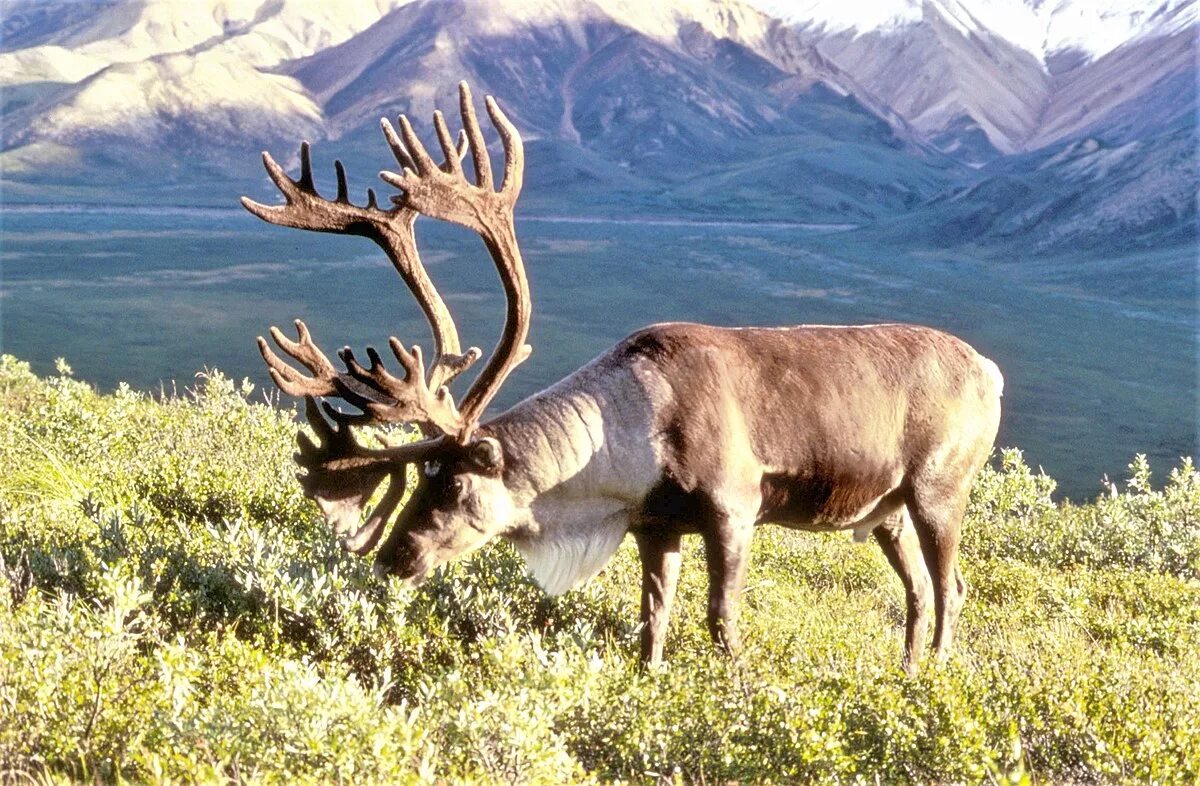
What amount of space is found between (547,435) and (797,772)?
6.85 ft

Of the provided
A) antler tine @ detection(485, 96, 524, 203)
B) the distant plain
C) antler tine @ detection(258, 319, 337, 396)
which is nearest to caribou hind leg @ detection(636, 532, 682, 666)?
antler tine @ detection(258, 319, 337, 396)

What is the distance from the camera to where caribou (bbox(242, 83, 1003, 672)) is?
19.4 feet

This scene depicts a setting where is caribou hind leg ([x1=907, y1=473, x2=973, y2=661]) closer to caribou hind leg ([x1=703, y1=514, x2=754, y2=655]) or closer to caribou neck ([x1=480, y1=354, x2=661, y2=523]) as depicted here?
caribou hind leg ([x1=703, y1=514, x2=754, y2=655])

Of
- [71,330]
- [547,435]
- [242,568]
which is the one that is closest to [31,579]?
[242,568]

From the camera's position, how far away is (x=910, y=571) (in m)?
7.07

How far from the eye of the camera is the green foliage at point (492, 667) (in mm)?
4293

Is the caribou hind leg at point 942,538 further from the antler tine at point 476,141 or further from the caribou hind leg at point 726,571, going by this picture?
the antler tine at point 476,141

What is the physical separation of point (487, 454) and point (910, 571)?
107 inches

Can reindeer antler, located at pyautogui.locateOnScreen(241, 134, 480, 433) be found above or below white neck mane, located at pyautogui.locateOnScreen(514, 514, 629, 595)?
above

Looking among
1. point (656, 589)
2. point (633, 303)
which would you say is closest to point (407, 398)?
point (656, 589)

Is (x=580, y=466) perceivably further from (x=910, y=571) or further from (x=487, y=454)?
(x=910, y=571)

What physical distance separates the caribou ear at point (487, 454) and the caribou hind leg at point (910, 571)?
2.39 meters

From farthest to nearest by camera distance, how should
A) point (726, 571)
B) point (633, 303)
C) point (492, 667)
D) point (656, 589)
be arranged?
point (633, 303) → point (656, 589) → point (726, 571) → point (492, 667)

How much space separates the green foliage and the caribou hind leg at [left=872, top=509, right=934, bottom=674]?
0.30 m
